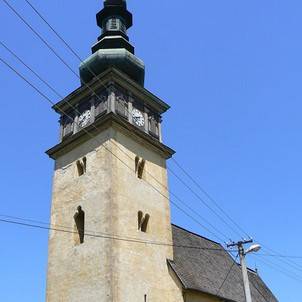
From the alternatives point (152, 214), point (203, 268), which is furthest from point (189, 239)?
point (152, 214)

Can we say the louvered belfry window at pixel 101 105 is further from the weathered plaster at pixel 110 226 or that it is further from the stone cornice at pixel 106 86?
the weathered plaster at pixel 110 226

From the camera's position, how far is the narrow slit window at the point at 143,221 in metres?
25.9

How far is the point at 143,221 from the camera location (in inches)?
A: 1030

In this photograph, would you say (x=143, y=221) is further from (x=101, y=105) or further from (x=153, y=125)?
(x=101, y=105)

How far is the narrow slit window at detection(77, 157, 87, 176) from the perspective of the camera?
27172mm

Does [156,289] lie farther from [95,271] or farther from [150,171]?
[150,171]

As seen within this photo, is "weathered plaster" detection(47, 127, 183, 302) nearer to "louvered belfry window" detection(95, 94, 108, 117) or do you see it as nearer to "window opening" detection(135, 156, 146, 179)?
"window opening" detection(135, 156, 146, 179)

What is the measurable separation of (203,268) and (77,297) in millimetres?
8823

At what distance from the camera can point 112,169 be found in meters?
25.3

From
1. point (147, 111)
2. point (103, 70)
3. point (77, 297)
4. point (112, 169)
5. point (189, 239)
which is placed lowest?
point (77, 297)

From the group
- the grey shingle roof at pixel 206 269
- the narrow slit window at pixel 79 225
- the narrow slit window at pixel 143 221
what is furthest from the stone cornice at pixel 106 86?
the grey shingle roof at pixel 206 269

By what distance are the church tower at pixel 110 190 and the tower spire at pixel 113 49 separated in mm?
66

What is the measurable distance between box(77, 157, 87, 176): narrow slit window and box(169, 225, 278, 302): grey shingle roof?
22.2 feet

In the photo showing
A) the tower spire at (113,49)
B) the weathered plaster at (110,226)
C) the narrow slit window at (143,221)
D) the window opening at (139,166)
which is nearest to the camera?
the weathered plaster at (110,226)
